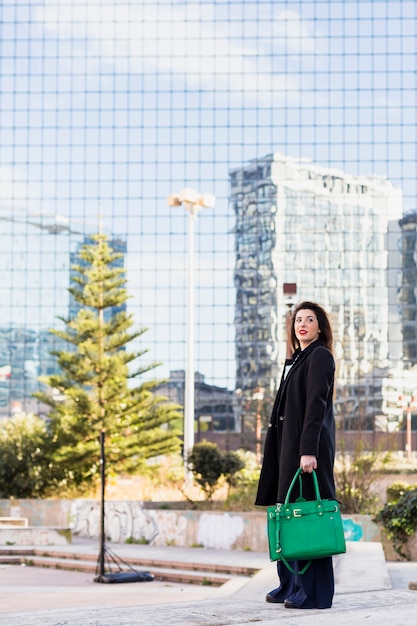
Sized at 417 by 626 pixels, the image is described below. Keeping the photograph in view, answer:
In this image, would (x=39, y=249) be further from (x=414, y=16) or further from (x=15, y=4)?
(x=414, y=16)

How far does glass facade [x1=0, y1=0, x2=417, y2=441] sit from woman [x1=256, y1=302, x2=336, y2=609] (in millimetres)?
57028

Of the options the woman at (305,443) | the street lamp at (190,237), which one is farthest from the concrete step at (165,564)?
the street lamp at (190,237)

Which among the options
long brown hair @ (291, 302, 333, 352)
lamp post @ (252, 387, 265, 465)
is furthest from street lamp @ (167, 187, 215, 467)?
lamp post @ (252, 387, 265, 465)

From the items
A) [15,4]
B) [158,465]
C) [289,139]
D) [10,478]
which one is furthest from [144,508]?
[15,4]

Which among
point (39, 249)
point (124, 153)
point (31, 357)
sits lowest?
point (31, 357)

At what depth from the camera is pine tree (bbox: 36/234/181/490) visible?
27.8 metres

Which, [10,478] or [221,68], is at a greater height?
[221,68]

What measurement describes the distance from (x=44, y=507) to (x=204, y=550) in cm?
635

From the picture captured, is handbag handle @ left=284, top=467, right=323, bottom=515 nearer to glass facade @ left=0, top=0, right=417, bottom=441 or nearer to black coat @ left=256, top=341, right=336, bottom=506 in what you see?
black coat @ left=256, top=341, right=336, bottom=506

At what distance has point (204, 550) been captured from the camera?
16.8 metres

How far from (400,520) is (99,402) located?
16925 millimetres

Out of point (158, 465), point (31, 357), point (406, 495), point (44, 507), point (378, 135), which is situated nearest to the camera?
point (406, 495)

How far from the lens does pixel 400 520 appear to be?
40.5 feet

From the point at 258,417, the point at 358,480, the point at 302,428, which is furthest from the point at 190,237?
the point at 258,417
